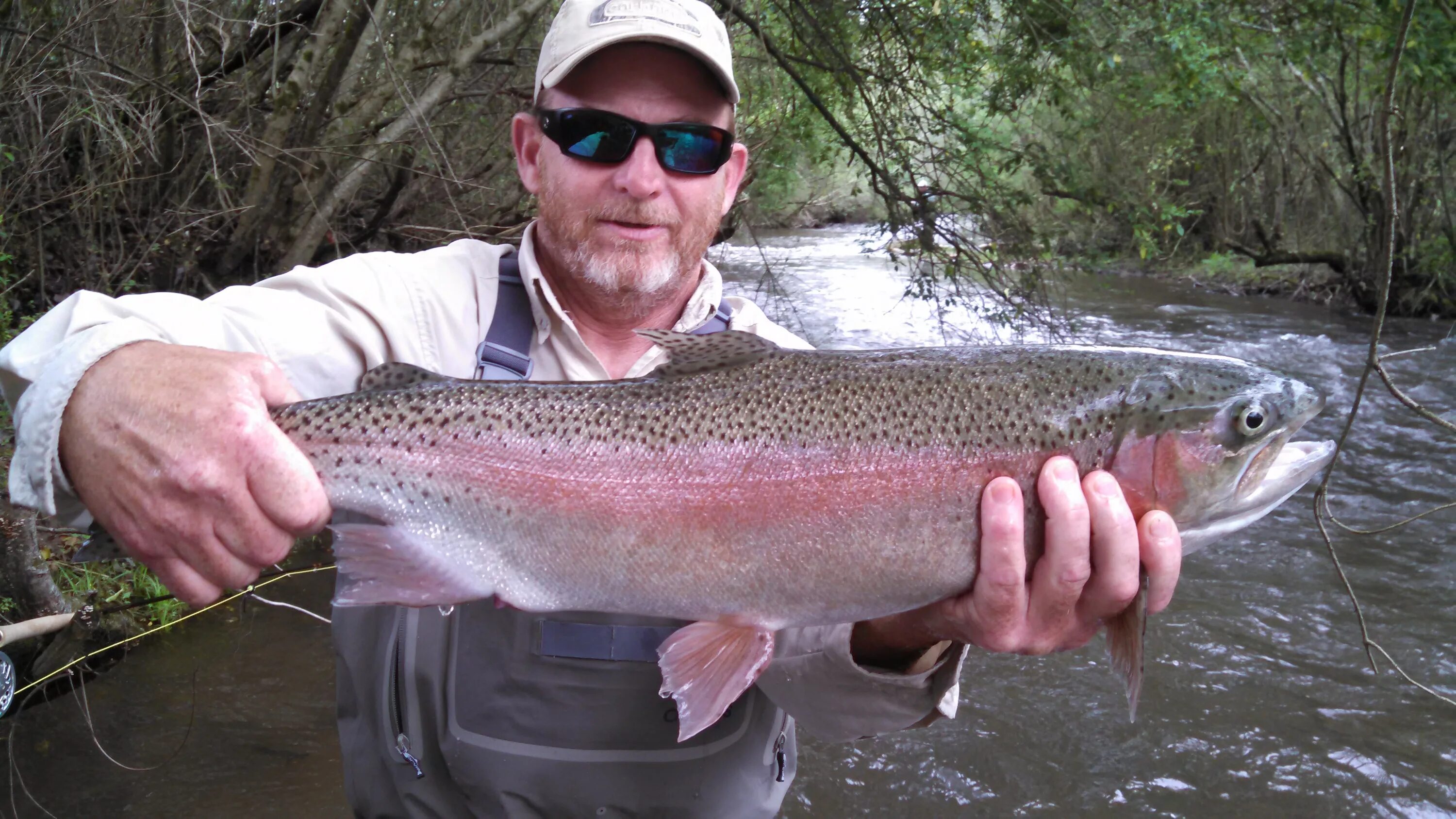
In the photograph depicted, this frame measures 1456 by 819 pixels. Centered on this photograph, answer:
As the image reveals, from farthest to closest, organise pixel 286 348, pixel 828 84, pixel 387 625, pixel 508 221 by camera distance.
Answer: pixel 508 221 → pixel 828 84 → pixel 387 625 → pixel 286 348

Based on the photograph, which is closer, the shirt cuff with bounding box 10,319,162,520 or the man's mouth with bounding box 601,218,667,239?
the shirt cuff with bounding box 10,319,162,520

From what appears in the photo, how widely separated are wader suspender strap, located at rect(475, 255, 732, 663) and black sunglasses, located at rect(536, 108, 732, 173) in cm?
38

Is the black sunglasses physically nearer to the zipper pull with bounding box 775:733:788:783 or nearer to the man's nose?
the man's nose

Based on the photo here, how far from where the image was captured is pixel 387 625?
2.32m

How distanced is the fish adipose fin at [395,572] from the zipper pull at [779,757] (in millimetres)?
A: 1055

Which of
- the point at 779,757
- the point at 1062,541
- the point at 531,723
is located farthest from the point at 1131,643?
the point at 531,723

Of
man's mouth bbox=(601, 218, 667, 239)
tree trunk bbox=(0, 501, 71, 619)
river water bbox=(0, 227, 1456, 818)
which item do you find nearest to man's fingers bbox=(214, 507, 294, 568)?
man's mouth bbox=(601, 218, 667, 239)

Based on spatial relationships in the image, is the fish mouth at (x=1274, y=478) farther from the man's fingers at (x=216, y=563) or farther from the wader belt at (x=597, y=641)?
the man's fingers at (x=216, y=563)

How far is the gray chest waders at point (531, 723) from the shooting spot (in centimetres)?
220

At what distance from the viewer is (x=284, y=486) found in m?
1.69

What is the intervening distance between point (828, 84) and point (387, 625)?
20.9 feet

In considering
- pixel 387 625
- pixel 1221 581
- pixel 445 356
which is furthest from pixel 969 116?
pixel 387 625

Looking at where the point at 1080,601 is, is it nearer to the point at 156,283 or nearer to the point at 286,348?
the point at 286,348

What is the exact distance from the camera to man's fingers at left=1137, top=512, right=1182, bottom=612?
186 cm
